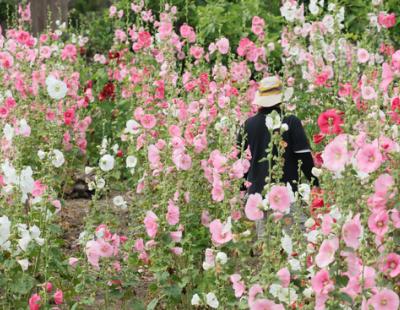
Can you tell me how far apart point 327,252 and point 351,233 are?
0.41 feet

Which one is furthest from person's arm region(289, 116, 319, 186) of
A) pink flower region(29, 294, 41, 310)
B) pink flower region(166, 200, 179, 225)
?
pink flower region(29, 294, 41, 310)

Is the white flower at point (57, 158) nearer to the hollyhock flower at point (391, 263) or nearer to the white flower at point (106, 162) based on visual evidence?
the white flower at point (106, 162)

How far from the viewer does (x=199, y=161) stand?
5.09 metres

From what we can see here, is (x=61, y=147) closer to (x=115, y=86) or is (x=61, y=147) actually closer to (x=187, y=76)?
(x=187, y=76)

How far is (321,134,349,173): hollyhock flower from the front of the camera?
3.26m

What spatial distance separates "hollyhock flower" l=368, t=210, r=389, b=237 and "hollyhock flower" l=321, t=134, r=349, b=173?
0.20 meters

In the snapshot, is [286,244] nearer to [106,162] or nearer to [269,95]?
[106,162]

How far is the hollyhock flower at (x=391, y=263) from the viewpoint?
132 inches

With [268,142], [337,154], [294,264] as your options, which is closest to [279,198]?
[294,264]

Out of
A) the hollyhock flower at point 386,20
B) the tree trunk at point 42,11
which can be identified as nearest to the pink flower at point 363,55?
the hollyhock flower at point 386,20

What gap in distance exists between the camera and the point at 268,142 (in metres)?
5.52

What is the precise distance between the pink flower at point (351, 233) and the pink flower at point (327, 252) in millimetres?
45

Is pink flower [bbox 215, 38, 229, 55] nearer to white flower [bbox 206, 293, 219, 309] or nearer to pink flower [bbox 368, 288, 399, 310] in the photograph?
white flower [bbox 206, 293, 219, 309]

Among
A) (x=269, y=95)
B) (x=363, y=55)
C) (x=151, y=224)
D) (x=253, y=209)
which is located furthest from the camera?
(x=363, y=55)
